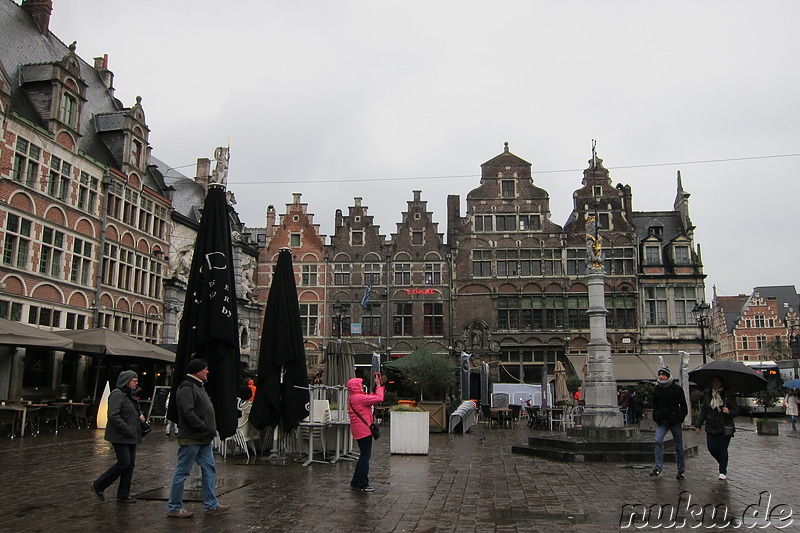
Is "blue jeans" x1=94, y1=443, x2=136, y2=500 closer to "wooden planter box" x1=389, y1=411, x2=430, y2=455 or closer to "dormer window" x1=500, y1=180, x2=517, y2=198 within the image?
"wooden planter box" x1=389, y1=411, x2=430, y2=455

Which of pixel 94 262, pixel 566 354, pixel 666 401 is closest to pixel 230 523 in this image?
pixel 666 401

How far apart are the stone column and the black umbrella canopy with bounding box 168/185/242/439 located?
8.64 metres

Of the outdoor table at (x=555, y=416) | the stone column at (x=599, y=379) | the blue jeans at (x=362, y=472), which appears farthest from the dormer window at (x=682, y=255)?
the blue jeans at (x=362, y=472)

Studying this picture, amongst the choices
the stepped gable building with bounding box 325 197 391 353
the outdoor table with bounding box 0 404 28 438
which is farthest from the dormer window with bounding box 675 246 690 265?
the outdoor table with bounding box 0 404 28 438

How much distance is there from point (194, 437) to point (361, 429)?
2.54m

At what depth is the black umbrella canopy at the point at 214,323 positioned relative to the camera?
25.1 ft

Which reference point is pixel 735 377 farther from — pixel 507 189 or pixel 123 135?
pixel 507 189

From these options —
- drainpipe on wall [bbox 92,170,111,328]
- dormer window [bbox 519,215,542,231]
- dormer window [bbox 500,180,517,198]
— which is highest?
dormer window [bbox 500,180,517,198]

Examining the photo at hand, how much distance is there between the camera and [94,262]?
25.3m

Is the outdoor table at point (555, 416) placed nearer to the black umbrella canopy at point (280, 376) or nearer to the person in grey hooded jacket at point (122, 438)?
the black umbrella canopy at point (280, 376)

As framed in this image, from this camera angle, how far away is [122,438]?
23.7 feet

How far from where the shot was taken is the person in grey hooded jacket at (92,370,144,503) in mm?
7191

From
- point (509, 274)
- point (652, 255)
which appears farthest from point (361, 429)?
point (652, 255)

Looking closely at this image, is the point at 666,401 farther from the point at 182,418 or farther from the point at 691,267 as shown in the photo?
the point at 691,267
